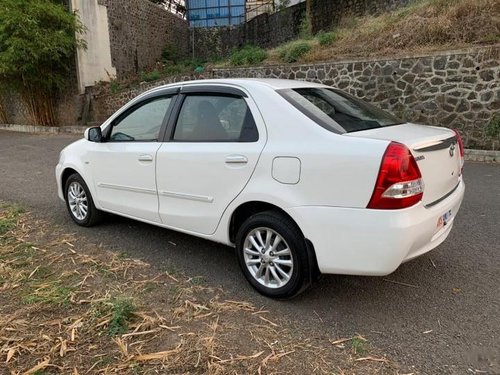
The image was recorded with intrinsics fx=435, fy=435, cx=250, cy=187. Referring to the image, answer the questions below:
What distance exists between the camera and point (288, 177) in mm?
3113

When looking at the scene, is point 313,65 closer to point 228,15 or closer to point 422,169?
point 422,169

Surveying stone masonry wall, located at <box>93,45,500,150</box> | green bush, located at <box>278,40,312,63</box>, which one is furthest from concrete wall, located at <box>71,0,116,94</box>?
stone masonry wall, located at <box>93,45,500,150</box>

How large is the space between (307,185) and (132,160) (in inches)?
78.2

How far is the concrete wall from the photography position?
54.4ft

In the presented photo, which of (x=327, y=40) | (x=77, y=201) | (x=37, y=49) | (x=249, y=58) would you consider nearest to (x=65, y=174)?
(x=77, y=201)

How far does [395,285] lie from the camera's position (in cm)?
357

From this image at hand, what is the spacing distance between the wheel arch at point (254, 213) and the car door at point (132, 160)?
90 centimetres

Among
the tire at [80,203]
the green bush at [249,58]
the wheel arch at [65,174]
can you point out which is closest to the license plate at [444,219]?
the tire at [80,203]

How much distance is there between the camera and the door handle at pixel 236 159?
3346mm

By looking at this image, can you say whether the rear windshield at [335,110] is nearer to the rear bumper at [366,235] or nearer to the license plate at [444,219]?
the rear bumper at [366,235]

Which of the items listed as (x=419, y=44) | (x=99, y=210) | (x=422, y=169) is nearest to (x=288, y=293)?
(x=422, y=169)

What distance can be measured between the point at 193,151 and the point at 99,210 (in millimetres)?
1875

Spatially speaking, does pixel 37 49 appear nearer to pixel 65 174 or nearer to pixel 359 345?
pixel 65 174

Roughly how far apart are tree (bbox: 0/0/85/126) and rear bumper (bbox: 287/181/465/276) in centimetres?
1410
